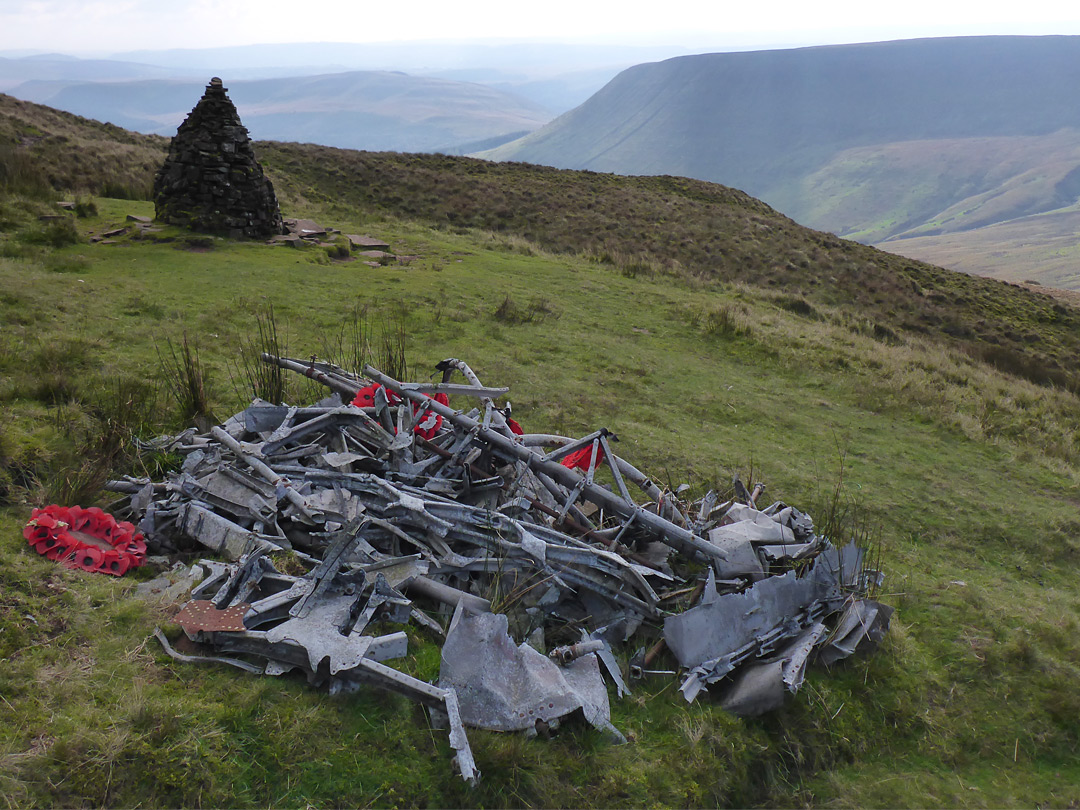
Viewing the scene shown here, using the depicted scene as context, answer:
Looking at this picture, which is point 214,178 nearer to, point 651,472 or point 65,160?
point 65,160

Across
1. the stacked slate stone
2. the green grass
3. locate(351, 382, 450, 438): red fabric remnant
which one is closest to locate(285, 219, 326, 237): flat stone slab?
the stacked slate stone

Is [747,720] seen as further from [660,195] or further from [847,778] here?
[660,195]

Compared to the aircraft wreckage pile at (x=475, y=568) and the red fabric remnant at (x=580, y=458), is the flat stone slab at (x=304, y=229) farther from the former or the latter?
the red fabric remnant at (x=580, y=458)

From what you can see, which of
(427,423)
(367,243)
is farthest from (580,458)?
(367,243)

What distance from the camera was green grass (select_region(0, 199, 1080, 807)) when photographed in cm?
302

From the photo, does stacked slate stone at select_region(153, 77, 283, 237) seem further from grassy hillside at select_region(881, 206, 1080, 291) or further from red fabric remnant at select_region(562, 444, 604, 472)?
grassy hillside at select_region(881, 206, 1080, 291)

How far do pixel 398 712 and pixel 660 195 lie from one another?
4144 cm

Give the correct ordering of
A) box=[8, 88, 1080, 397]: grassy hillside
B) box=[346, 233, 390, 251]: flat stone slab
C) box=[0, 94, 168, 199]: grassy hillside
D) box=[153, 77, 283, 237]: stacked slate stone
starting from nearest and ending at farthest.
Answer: box=[153, 77, 283, 237]: stacked slate stone
box=[0, 94, 168, 199]: grassy hillside
box=[346, 233, 390, 251]: flat stone slab
box=[8, 88, 1080, 397]: grassy hillside

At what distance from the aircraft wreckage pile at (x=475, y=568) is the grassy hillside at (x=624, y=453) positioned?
211 mm

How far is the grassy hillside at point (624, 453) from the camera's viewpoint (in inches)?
120

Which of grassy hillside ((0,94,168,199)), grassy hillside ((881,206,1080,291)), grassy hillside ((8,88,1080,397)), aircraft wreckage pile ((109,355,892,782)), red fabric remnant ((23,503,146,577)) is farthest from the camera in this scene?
grassy hillside ((881,206,1080,291))

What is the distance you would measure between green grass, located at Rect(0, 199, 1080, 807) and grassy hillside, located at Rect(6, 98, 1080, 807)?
0.8 inches

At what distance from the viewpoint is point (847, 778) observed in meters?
4.02

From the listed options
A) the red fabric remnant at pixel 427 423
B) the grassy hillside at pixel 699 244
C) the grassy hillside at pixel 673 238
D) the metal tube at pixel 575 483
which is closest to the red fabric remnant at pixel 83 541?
the red fabric remnant at pixel 427 423
